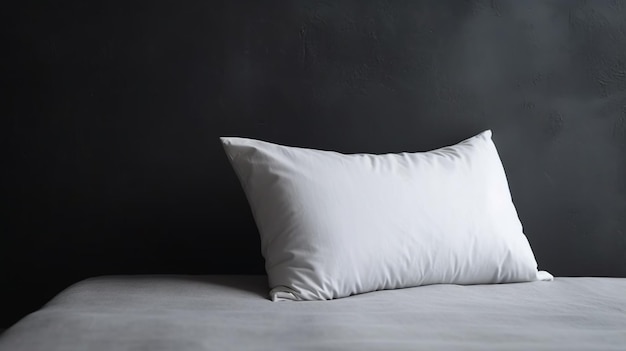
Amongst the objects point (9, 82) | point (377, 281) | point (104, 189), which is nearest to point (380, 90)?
point (377, 281)

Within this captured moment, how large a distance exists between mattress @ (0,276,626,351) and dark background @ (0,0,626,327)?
1.18ft

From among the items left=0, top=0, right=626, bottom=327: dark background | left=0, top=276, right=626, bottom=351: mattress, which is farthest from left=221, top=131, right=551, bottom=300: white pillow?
left=0, top=0, right=626, bottom=327: dark background

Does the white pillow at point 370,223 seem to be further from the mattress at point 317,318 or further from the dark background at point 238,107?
the dark background at point 238,107

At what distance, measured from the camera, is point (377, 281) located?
6.49ft

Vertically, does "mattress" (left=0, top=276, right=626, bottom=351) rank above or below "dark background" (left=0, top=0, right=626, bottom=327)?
below

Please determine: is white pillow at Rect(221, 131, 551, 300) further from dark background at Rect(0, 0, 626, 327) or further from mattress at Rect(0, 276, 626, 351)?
dark background at Rect(0, 0, 626, 327)

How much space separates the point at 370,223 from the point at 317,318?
1.31 ft

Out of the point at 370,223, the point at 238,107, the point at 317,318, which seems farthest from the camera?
the point at 238,107

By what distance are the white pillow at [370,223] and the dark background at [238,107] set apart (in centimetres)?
37

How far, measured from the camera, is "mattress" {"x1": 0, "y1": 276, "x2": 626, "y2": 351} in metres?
1.43

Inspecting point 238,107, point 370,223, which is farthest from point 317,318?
point 238,107

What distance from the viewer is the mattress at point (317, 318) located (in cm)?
143

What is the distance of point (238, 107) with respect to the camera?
244cm

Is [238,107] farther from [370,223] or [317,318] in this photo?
[317,318]
